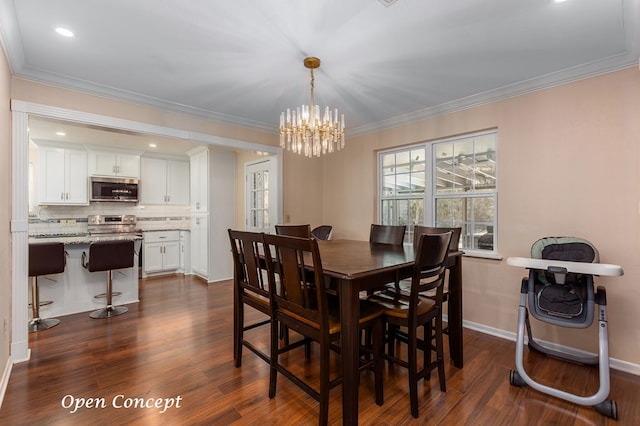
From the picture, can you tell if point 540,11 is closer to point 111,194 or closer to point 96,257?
point 96,257

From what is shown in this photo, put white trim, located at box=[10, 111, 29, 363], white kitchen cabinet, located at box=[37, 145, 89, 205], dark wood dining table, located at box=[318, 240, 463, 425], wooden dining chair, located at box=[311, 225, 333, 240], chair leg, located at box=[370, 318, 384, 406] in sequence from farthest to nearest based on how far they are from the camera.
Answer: white kitchen cabinet, located at box=[37, 145, 89, 205] → wooden dining chair, located at box=[311, 225, 333, 240] → white trim, located at box=[10, 111, 29, 363] → chair leg, located at box=[370, 318, 384, 406] → dark wood dining table, located at box=[318, 240, 463, 425]

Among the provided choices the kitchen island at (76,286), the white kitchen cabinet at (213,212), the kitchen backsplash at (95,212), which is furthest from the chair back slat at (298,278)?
the kitchen backsplash at (95,212)

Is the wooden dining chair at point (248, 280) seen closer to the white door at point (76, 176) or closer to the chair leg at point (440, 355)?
the chair leg at point (440, 355)

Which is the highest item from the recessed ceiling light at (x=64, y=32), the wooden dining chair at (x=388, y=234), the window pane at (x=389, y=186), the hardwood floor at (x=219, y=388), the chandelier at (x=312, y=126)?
the recessed ceiling light at (x=64, y=32)

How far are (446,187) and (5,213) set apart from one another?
13.5 ft

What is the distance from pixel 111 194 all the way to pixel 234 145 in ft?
9.70

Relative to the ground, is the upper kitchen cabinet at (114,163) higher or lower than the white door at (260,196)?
higher

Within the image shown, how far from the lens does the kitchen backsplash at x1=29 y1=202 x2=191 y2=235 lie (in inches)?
196

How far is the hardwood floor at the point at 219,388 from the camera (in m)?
1.79

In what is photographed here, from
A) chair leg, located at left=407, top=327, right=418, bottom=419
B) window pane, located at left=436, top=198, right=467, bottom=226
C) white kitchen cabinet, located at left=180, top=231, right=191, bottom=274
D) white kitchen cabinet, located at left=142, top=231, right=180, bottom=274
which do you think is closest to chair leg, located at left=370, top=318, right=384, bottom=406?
chair leg, located at left=407, top=327, right=418, bottom=419

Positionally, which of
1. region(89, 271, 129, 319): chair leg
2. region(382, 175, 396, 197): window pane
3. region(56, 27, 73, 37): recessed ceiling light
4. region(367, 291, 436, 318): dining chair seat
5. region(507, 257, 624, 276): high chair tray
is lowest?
region(89, 271, 129, 319): chair leg

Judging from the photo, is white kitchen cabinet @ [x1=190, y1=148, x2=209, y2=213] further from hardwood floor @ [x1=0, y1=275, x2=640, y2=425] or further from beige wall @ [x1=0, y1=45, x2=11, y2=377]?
beige wall @ [x1=0, y1=45, x2=11, y2=377]

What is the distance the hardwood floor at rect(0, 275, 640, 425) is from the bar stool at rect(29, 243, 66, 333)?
0.85ft

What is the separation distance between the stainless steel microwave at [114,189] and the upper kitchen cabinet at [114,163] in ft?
0.35
